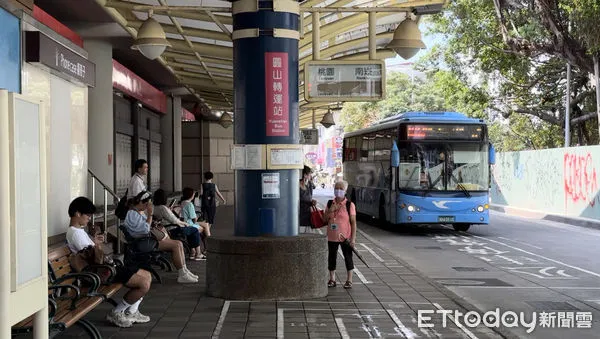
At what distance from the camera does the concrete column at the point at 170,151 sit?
31203mm

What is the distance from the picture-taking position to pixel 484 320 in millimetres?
8469

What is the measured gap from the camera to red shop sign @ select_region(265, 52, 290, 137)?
32.3ft

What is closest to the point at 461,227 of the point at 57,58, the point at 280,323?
the point at 57,58

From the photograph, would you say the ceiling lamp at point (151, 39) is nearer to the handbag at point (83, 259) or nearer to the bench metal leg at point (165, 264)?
the bench metal leg at point (165, 264)

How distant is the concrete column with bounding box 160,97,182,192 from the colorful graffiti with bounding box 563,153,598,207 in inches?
577

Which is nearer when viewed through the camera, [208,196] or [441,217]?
[208,196]

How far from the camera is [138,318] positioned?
810cm

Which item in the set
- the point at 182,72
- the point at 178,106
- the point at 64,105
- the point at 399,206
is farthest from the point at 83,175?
the point at 178,106

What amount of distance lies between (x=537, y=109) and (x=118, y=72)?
21.9 meters

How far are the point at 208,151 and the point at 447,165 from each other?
14.6 m

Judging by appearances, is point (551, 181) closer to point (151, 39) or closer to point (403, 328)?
point (151, 39)

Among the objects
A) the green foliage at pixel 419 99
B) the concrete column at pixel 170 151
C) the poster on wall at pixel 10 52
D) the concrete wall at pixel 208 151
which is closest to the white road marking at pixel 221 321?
the poster on wall at pixel 10 52

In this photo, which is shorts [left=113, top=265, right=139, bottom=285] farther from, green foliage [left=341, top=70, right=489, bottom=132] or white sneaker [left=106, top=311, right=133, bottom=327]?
green foliage [left=341, top=70, right=489, bottom=132]

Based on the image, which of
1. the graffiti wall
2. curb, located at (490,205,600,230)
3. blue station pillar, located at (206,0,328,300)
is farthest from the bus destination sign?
blue station pillar, located at (206,0,328,300)
